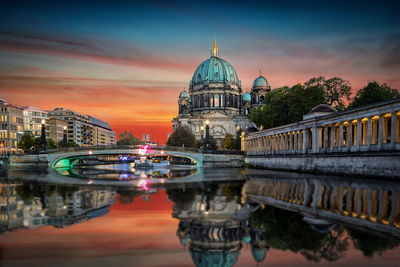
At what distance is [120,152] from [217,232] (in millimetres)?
64249

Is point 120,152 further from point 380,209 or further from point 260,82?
point 260,82

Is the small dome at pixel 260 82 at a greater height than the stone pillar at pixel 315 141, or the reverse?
the small dome at pixel 260 82

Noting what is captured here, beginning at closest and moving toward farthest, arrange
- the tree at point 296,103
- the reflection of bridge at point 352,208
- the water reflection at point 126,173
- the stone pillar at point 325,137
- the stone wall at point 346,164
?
the reflection of bridge at point 352,208 < the stone wall at point 346,164 < the water reflection at point 126,173 < the stone pillar at point 325,137 < the tree at point 296,103

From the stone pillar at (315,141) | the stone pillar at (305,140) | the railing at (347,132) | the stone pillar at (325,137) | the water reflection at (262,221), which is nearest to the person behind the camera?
the water reflection at (262,221)

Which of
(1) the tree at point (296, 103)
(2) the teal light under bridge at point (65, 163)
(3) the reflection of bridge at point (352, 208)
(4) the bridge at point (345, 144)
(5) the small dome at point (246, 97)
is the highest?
(5) the small dome at point (246, 97)

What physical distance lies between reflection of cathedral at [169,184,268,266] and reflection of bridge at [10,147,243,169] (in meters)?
54.4

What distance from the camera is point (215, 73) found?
171 meters

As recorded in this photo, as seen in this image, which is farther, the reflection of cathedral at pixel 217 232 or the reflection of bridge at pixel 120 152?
the reflection of bridge at pixel 120 152

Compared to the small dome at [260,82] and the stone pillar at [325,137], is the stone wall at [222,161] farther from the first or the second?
the small dome at [260,82]

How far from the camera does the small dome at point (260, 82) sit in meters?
164

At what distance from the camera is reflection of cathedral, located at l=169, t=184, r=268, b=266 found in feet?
25.3

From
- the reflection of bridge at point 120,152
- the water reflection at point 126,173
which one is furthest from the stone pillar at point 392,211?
the reflection of bridge at point 120,152

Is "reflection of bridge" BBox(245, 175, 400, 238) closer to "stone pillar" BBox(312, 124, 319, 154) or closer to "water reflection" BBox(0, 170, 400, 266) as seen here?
"water reflection" BBox(0, 170, 400, 266)

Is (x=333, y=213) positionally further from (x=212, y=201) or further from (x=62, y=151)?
(x=62, y=151)
